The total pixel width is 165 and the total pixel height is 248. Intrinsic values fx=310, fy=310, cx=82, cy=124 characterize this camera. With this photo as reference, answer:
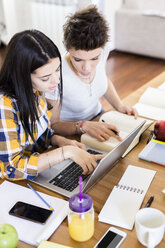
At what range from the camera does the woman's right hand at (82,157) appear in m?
1.11

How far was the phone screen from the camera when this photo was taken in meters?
0.82

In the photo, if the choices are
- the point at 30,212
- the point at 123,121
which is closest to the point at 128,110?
the point at 123,121

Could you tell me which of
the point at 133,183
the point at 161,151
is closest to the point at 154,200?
the point at 133,183

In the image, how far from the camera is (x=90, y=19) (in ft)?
4.46

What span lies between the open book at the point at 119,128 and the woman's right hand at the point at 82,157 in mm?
114

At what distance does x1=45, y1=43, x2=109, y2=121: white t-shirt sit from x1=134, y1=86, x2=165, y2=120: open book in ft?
0.75

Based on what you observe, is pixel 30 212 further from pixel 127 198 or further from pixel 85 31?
pixel 85 31

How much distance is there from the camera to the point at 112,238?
85cm

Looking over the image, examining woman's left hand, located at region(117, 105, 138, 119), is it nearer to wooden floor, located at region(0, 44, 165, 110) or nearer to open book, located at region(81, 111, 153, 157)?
open book, located at region(81, 111, 153, 157)

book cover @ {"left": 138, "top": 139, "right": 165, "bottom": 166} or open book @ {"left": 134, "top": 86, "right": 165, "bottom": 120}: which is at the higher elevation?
book cover @ {"left": 138, "top": 139, "right": 165, "bottom": 166}

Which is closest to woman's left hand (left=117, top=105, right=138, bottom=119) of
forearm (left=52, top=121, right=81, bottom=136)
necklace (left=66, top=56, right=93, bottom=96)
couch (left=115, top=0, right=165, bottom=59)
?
necklace (left=66, top=56, right=93, bottom=96)

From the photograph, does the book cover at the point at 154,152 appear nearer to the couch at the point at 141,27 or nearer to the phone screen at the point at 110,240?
the phone screen at the point at 110,240

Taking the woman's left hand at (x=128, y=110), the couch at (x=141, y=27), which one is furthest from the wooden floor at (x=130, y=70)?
the woman's left hand at (x=128, y=110)

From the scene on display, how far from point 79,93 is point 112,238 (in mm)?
916
